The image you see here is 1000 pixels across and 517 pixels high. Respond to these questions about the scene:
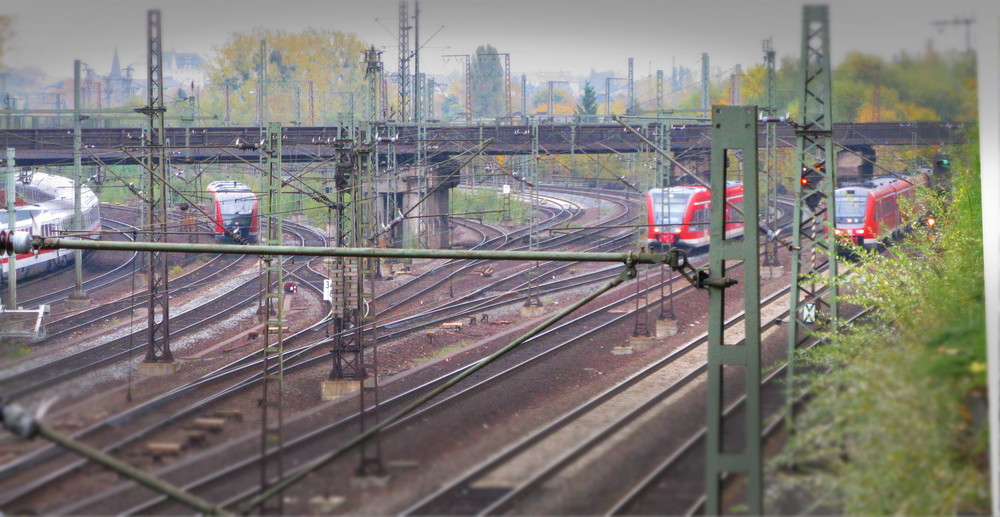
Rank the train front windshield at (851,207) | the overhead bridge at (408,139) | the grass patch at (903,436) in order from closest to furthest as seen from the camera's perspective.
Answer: the grass patch at (903,436) → the overhead bridge at (408,139) → the train front windshield at (851,207)

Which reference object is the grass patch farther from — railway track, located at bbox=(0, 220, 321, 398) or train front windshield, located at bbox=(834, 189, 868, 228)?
train front windshield, located at bbox=(834, 189, 868, 228)

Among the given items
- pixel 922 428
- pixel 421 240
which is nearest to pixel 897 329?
pixel 922 428

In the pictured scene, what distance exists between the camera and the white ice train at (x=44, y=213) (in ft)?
64.0

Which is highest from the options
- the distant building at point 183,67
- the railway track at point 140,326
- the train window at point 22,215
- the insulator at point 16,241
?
the distant building at point 183,67

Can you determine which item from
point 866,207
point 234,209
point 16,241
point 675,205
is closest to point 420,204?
point 675,205

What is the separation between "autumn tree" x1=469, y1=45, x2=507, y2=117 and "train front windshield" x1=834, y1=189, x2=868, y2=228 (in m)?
7.24

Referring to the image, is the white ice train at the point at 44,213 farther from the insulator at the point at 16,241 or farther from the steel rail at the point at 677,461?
the steel rail at the point at 677,461

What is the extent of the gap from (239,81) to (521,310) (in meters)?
6.78

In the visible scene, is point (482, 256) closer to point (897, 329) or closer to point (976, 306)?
point (976, 306)

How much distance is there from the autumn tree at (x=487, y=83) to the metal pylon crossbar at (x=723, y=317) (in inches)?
414

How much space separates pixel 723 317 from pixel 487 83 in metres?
13.1

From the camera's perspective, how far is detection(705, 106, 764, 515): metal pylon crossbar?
14.9 ft

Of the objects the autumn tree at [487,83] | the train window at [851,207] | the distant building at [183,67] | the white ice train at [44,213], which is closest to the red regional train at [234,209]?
the white ice train at [44,213]

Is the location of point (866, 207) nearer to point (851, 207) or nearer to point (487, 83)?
point (851, 207)
